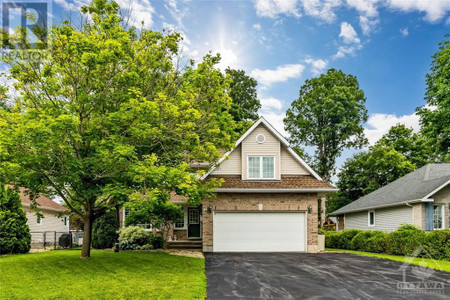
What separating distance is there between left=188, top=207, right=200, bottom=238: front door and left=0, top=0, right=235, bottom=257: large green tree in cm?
897

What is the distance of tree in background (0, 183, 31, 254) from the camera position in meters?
15.6

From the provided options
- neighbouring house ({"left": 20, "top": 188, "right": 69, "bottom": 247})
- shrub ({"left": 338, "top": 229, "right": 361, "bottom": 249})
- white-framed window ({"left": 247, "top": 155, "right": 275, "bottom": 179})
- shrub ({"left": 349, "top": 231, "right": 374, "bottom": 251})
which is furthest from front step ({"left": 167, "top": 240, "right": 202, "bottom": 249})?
shrub ({"left": 338, "top": 229, "right": 361, "bottom": 249})

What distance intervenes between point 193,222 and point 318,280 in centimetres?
1240

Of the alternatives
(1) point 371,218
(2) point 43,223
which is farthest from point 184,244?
(1) point 371,218

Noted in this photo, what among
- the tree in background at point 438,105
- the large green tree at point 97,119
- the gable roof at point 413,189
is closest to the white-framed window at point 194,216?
the large green tree at point 97,119

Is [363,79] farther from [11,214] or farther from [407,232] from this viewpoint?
[11,214]

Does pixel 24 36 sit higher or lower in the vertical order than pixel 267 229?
higher

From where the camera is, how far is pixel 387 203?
22109 millimetres

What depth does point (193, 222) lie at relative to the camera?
21469 mm

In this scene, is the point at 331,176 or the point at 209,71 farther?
the point at 331,176

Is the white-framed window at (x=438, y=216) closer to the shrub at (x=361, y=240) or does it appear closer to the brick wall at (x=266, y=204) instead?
the shrub at (x=361, y=240)

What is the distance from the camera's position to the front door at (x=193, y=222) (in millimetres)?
21344

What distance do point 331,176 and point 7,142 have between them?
35.7 m

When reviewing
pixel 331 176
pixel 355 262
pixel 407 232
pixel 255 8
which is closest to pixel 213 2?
pixel 255 8
